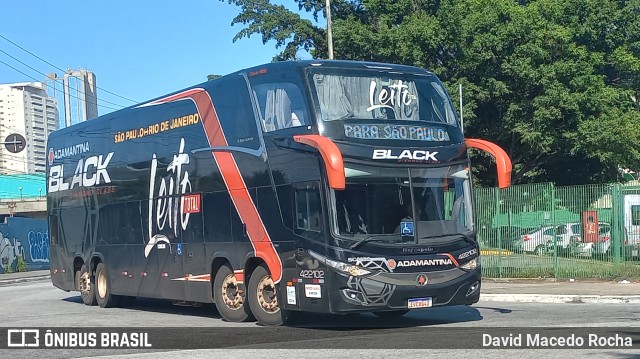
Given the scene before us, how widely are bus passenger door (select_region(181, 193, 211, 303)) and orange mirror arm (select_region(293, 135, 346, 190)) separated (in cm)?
418

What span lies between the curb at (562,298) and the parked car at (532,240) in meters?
4.20

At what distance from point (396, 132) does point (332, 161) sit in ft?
5.83

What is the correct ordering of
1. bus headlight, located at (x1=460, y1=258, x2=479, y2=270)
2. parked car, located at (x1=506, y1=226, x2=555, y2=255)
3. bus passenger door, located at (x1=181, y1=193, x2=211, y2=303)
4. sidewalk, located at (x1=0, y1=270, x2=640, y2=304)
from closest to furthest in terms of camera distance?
1. bus headlight, located at (x1=460, y1=258, x2=479, y2=270)
2. bus passenger door, located at (x1=181, y1=193, x2=211, y2=303)
3. sidewalk, located at (x1=0, y1=270, x2=640, y2=304)
4. parked car, located at (x1=506, y1=226, x2=555, y2=255)

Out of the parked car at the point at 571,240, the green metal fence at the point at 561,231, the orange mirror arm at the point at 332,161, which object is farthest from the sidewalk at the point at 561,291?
the orange mirror arm at the point at 332,161

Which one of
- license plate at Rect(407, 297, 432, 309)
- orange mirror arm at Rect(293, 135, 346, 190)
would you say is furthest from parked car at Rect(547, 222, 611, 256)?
orange mirror arm at Rect(293, 135, 346, 190)

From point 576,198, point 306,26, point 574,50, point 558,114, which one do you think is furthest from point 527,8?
point 576,198

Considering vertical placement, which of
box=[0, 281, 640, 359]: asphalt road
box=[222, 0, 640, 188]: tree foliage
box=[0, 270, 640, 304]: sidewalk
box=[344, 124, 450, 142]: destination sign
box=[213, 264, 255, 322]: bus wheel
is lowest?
box=[0, 270, 640, 304]: sidewalk

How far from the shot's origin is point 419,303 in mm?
13117

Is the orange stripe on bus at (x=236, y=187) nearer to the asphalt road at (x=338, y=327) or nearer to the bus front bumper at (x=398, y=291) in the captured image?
the asphalt road at (x=338, y=327)

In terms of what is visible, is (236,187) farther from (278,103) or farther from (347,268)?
(347,268)

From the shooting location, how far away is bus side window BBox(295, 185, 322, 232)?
13008 mm

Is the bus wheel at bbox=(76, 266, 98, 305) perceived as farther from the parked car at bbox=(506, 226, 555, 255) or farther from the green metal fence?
the parked car at bbox=(506, 226, 555, 255)

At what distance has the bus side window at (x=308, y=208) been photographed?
13.0 metres

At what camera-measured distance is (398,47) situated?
121ft
